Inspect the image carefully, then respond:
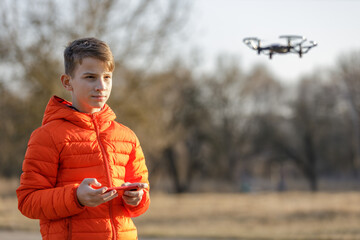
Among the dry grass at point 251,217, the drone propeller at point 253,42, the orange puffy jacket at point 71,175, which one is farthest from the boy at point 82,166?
the dry grass at point 251,217

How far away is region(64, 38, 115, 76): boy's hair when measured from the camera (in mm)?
2686

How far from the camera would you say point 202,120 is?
3984 cm

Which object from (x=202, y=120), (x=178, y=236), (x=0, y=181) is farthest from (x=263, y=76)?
(x=178, y=236)

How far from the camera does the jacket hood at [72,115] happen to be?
2.72 meters

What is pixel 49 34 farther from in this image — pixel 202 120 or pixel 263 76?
pixel 263 76

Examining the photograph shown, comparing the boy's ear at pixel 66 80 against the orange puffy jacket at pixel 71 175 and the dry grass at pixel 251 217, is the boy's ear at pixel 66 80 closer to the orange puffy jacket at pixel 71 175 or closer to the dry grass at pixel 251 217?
the orange puffy jacket at pixel 71 175

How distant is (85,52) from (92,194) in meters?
0.75

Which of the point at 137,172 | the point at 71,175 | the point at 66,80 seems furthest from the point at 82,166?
the point at 66,80

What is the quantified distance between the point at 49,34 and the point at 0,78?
7.91ft

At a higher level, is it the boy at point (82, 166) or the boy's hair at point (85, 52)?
the boy's hair at point (85, 52)

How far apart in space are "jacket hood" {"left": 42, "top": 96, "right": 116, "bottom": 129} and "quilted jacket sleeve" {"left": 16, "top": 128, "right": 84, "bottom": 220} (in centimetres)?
14

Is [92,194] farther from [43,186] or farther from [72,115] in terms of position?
[72,115]

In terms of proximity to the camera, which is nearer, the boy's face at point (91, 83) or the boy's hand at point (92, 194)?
the boy's hand at point (92, 194)

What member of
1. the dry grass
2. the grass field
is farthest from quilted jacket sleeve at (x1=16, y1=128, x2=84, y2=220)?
the dry grass
